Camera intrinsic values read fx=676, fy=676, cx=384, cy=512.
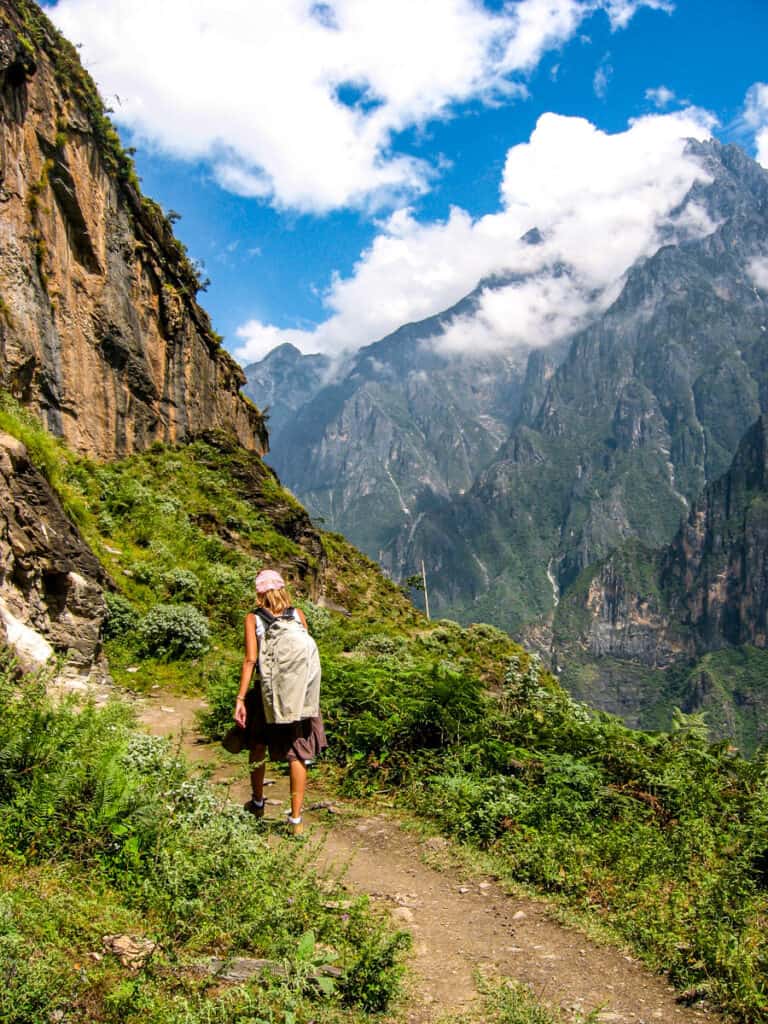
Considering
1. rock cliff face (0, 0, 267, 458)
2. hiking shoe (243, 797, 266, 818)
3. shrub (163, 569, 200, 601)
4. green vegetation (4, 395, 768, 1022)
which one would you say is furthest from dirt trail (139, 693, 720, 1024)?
rock cliff face (0, 0, 267, 458)

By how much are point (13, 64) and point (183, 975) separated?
24.3 m

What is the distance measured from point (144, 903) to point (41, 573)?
636cm

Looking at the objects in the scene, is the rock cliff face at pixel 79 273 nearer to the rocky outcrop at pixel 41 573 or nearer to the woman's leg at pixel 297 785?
the rocky outcrop at pixel 41 573

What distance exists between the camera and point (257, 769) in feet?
18.5

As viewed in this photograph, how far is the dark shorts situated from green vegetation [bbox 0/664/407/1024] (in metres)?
0.98

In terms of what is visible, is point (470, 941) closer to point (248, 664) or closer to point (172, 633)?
point (248, 664)

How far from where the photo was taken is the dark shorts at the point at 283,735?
18.8 feet

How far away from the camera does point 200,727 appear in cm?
842

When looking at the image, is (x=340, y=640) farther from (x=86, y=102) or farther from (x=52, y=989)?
(x=86, y=102)

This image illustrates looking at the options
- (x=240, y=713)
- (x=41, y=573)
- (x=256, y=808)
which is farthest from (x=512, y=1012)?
(x=41, y=573)

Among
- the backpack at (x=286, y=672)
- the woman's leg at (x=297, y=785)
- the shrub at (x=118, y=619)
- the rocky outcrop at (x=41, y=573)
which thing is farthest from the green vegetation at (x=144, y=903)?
the shrub at (x=118, y=619)

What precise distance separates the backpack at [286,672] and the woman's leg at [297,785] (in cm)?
38

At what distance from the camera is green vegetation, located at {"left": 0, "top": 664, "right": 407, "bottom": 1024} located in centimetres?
273

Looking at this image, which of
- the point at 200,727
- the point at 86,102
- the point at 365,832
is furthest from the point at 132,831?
the point at 86,102
